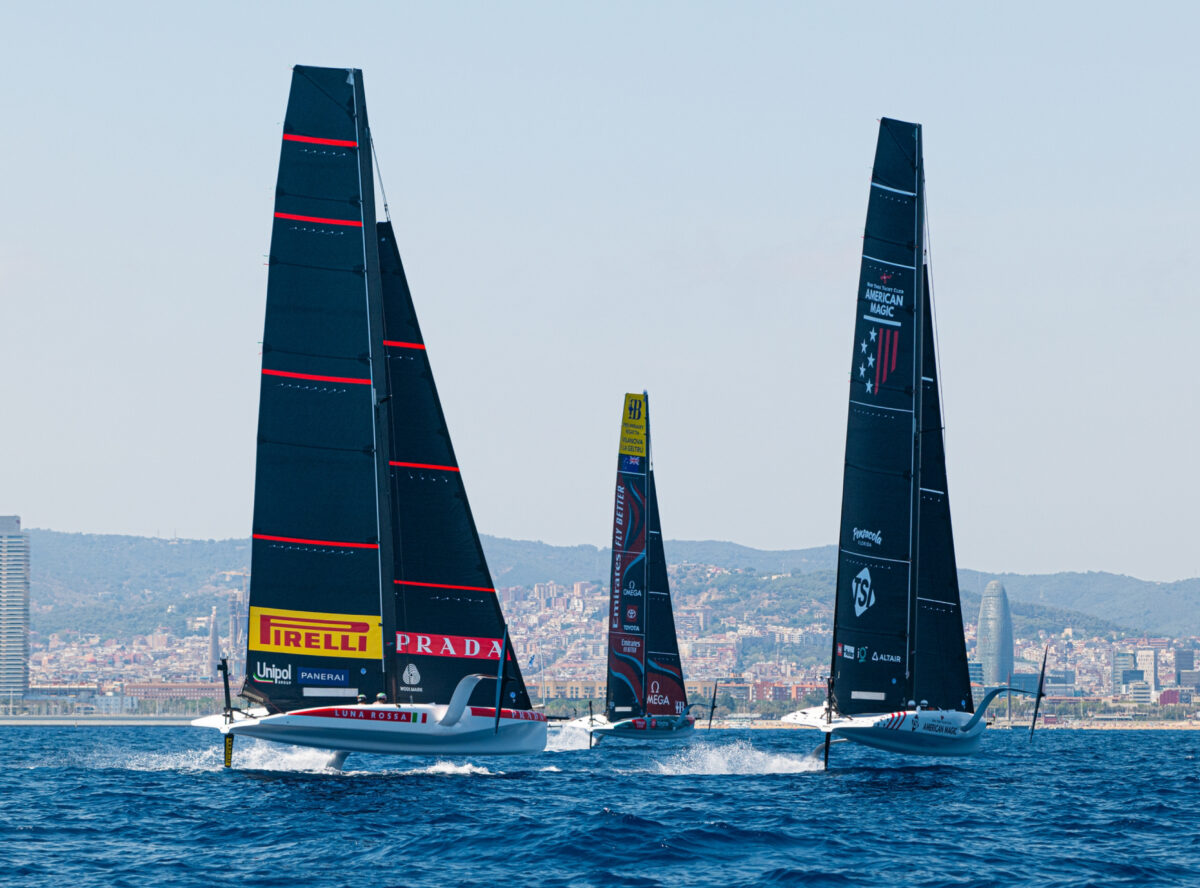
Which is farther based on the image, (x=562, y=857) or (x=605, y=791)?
(x=605, y=791)

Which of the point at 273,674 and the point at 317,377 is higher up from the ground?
the point at 317,377

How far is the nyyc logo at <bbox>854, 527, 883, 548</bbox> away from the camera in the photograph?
34750 mm

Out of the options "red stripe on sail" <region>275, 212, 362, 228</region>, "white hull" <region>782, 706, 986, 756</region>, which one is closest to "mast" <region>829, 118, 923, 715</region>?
"white hull" <region>782, 706, 986, 756</region>

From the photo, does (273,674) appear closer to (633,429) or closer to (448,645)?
(448,645)

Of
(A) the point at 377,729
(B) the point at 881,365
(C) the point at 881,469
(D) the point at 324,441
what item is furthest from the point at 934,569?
(D) the point at 324,441

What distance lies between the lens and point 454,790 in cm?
2988

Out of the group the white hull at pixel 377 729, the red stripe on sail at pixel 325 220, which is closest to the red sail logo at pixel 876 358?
the white hull at pixel 377 729

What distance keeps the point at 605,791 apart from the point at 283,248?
1227cm

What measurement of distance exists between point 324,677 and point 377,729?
1464 millimetres

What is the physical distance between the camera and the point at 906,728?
33906mm

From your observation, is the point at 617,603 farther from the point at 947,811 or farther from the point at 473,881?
the point at 473,881

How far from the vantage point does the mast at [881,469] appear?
114ft

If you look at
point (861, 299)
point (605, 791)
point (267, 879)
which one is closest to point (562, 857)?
point (267, 879)

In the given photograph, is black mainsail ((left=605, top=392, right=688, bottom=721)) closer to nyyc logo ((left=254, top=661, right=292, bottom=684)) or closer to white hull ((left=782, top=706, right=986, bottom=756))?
white hull ((left=782, top=706, right=986, bottom=756))
